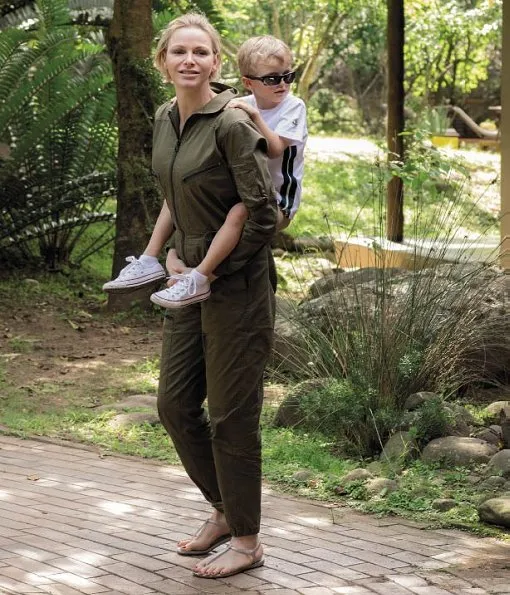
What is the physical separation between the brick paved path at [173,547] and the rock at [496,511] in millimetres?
186

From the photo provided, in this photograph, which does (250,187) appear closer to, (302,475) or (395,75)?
(302,475)

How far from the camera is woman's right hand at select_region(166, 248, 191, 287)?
430 centimetres

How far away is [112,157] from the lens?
1322 centimetres

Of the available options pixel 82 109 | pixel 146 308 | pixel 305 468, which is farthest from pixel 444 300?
pixel 82 109

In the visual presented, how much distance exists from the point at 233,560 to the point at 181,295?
1.07 metres

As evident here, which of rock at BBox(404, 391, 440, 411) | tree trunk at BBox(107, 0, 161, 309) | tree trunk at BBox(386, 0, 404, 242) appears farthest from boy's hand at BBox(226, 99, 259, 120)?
tree trunk at BBox(386, 0, 404, 242)

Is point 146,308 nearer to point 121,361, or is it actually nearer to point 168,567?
point 121,361

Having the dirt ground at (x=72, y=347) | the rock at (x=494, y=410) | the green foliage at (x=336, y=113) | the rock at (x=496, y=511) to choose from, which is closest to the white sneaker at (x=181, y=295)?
the rock at (x=496, y=511)

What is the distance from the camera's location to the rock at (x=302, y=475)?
603cm

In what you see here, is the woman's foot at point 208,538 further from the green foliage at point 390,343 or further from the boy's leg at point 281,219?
the green foliage at point 390,343

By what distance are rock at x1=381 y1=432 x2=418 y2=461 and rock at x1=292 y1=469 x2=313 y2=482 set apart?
0.47 meters

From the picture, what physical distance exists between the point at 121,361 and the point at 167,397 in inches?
202

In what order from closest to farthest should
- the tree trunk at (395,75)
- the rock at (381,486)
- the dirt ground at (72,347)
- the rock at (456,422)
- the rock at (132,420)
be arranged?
the rock at (381,486) → the rock at (456,422) → the rock at (132,420) → the dirt ground at (72,347) → the tree trunk at (395,75)

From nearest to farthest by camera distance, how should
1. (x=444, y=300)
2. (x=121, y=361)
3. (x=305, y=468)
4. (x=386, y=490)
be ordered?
1. (x=386, y=490)
2. (x=305, y=468)
3. (x=444, y=300)
4. (x=121, y=361)
